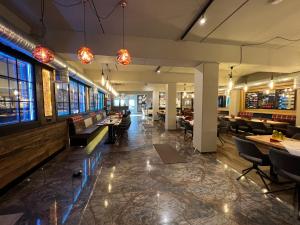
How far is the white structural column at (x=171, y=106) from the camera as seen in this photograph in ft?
26.8

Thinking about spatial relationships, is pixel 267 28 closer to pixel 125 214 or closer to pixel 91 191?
pixel 125 214

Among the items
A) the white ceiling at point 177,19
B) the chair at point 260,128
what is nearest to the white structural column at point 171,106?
the chair at point 260,128

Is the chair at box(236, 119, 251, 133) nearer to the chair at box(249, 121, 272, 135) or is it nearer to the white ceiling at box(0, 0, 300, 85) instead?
the chair at box(249, 121, 272, 135)

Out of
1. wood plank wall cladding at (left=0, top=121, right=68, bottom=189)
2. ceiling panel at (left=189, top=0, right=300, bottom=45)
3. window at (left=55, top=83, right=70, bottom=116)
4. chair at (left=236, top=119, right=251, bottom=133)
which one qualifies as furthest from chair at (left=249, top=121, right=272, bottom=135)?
window at (left=55, top=83, right=70, bottom=116)

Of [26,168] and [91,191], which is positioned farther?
[26,168]

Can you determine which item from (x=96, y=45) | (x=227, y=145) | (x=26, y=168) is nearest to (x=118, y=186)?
(x=26, y=168)

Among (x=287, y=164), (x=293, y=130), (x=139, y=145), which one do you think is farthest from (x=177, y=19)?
(x=293, y=130)

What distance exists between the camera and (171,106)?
8273 millimetres

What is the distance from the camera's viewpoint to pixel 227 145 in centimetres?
514

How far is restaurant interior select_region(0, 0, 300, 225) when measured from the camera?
2021 millimetres

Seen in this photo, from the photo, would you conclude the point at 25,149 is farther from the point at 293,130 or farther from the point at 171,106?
the point at 171,106

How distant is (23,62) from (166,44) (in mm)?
3291

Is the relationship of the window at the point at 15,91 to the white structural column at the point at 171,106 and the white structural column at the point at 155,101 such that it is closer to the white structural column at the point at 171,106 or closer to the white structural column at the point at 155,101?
the white structural column at the point at 171,106

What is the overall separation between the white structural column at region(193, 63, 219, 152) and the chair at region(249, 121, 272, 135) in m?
2.63
